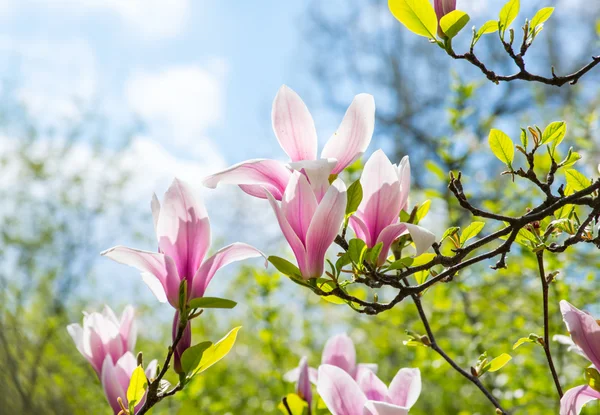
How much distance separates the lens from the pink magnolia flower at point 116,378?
0.65 metres

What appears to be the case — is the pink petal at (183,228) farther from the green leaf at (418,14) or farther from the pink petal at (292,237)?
the green leaf at (418,14)

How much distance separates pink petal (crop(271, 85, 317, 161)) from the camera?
1.86 ft

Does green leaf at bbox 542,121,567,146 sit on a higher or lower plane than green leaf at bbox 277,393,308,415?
higher

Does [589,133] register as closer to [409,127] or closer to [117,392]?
[117,392]

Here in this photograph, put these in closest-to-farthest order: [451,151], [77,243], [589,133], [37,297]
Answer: [451,151] < [589,133] < [37,297] < [77,243]

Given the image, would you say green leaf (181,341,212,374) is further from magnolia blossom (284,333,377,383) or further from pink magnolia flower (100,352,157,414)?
magnolia blossom (284,333,377,383)

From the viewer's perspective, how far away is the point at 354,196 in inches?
22.1

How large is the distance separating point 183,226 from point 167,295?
2.7 inches

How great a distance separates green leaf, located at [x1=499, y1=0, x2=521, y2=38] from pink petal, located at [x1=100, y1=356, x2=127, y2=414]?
0.59 m

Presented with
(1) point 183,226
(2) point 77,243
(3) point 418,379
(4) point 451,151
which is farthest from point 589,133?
(2) point 77,243

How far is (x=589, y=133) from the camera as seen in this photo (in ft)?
5.70

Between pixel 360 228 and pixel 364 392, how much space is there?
19cm

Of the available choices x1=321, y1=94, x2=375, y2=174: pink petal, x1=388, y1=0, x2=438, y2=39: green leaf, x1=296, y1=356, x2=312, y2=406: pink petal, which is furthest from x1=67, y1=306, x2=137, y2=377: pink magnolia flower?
x1=388, y1=0, x2=438, y2=39: green leaf

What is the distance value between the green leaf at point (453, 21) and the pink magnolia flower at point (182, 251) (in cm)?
30
